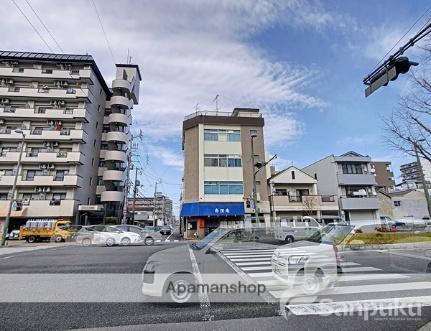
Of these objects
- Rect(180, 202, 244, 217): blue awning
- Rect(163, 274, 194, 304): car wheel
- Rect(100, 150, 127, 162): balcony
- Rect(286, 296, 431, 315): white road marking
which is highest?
Rect(100, 150, 127, 162): balcony

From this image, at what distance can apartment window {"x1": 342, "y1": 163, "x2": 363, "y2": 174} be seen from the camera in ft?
113

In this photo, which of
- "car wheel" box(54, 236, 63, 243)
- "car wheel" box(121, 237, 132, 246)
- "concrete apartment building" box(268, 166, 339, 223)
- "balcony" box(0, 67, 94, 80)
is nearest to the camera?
"car wheel" box(121, 237, 132, 246)

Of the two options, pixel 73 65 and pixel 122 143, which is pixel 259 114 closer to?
pixel 122 143

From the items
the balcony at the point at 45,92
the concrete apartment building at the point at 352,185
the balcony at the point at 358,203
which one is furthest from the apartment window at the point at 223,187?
the balcony at the point at 45,92

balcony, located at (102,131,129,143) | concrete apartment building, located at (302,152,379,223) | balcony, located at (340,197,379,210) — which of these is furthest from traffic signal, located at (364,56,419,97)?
balcony, located at (102,131,129,143)

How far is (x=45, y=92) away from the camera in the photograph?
110 feet

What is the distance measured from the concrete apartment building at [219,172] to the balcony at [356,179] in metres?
10.8

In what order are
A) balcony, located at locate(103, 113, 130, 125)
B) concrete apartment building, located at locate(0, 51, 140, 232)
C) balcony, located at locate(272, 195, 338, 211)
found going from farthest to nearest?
balcony, located at locate(103, 113, 130, 125) → concrete apartment building, located at locate(0, 51, 140, 232) → balcony, located at locate(272, 195, 338, 211)

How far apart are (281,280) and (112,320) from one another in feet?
13.1

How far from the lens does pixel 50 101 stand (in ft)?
111

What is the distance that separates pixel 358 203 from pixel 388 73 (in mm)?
30977

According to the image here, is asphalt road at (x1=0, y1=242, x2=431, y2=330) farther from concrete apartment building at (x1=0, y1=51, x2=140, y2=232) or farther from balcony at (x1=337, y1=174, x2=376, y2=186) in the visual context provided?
balcony at (x1=337, y1=174, x2=376, y2=186)

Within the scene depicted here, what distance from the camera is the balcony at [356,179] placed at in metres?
33.7

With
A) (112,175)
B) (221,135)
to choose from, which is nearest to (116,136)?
(112,175)
